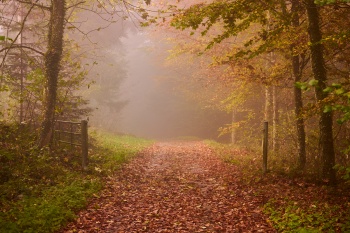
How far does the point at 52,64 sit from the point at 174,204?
24.3 ft

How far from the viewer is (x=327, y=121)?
25.0 feet

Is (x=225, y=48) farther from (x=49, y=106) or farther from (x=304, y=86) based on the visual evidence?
(x=304, y=86)

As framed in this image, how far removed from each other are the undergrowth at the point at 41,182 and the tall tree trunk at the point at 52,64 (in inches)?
32.2

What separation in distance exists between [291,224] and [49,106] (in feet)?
31.3

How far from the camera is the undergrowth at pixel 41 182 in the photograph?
237 inches

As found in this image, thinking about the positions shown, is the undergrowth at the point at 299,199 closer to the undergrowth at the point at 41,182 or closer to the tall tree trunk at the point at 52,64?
the undergrowth at the point at 41,182

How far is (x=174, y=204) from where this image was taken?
7.93m

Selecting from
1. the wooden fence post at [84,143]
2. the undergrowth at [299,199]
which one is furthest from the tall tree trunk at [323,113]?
the wooden fence post at [84,143]

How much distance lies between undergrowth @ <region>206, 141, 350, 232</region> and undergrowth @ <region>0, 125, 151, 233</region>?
4820mm

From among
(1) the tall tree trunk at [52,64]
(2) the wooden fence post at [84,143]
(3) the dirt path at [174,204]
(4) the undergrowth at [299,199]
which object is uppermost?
(1) the tall tree trunk at [52,64]

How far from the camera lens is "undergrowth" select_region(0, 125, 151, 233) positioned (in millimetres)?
6016

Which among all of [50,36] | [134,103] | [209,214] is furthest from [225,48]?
[134,103]

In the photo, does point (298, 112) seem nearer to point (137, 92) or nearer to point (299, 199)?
point (299, 199)

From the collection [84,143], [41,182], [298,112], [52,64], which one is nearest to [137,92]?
[52,64]
